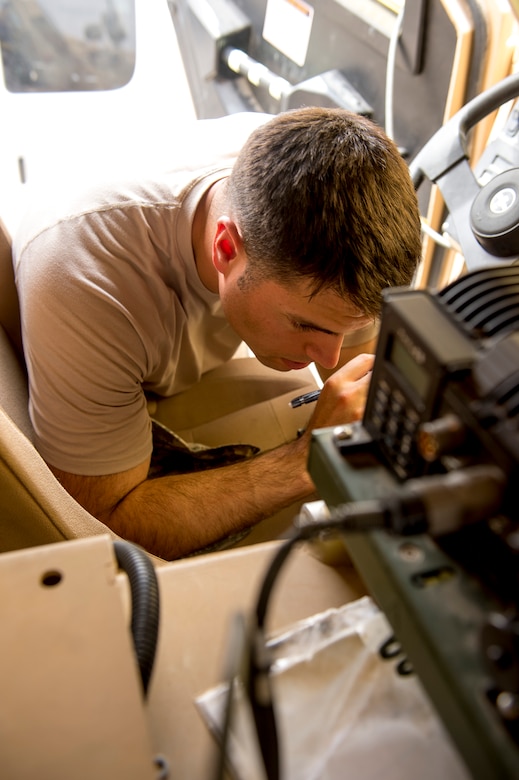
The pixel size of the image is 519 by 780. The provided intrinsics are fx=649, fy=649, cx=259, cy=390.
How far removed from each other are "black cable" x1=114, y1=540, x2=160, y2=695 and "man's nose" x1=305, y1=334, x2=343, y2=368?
0.65 m

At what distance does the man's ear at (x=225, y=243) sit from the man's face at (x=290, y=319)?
3 centimetres

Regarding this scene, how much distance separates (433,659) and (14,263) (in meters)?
0.98

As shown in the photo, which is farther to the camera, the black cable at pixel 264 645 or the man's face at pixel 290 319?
the man's face at pixel 290 319

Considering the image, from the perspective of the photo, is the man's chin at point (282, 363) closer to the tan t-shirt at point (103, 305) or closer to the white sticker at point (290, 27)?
the tan t-shirt at point (103, 305)

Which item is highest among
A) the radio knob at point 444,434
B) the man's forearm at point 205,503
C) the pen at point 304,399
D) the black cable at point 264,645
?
the radio knob at point 444,434

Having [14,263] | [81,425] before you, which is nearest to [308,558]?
[81,425]

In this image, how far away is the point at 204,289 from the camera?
3.87 feet

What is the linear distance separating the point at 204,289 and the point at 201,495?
0.38 meters

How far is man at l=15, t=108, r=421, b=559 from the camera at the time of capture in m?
0.94

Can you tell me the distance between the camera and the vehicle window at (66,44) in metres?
2.14

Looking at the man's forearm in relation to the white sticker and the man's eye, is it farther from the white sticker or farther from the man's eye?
the white sticker

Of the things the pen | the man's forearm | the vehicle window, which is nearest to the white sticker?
the vehicle window

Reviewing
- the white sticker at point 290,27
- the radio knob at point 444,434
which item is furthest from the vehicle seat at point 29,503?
the white sticker at point 290,27

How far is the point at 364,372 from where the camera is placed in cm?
114
